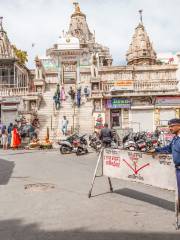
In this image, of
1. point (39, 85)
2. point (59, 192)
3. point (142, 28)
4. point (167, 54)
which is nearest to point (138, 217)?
point (59, 192)

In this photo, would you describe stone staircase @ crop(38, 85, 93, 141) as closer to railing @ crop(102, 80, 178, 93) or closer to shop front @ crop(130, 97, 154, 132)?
railing @ crop(102, 80, 178, 93)

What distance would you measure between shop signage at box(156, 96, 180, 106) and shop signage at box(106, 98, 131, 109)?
3050mm

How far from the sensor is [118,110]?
99.7ft

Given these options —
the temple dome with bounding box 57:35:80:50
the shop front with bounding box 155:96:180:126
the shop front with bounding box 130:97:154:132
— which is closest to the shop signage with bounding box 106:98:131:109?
the shop front with bounding box 130:97:154:132

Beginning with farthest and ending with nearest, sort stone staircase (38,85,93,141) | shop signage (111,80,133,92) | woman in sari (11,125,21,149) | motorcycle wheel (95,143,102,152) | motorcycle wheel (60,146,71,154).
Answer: shop signage (111,80,133,92) → stone staircase (38,85,93,141) → woman in sari (11,125,21,149) → motorcycle wheel (95,143,102,152) → motorcycle wheel (60,146,71,154)

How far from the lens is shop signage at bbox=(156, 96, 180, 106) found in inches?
1197

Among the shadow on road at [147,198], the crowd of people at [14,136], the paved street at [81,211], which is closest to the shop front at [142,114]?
the crowd of people at [14,136]

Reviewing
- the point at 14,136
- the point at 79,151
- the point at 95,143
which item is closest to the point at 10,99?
the point at 14,136

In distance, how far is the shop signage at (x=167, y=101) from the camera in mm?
30406

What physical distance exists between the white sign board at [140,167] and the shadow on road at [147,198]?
0.78 metres

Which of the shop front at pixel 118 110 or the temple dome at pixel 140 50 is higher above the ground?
the temple dome at pixel 140 50

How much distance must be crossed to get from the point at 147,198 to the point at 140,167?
1266mm

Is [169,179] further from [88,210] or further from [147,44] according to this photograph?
[147,44]

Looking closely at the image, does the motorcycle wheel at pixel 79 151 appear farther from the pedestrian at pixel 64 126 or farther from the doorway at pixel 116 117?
the doorway at pixel 116 117
